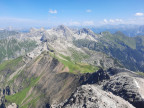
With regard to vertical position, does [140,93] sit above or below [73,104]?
above

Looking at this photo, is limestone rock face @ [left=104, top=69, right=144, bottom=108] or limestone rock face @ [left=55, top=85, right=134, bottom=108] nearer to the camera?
limestone rock face @ [left=55, top=85, right=134, bottom=108]

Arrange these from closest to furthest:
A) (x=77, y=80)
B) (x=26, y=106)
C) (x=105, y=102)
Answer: (x=105, y=102) → (x=77, y=80) → (x=26, y=106)

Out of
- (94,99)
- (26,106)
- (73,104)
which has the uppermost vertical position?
(94,99)

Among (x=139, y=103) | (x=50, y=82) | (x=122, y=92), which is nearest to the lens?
(x=139, y=103)

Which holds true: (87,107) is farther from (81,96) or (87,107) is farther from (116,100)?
(116,100)

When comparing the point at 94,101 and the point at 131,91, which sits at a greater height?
the point at 94,101

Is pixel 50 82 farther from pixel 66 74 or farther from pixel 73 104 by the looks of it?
pixel 73 104

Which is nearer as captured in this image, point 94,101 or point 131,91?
point 94,101

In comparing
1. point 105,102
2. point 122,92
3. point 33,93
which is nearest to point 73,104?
point 105,102

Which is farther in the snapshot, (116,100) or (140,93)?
(140,93)

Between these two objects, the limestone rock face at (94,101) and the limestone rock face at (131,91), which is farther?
the limestone rock face at (131,91)

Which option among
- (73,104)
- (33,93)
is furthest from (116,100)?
(33,93)
